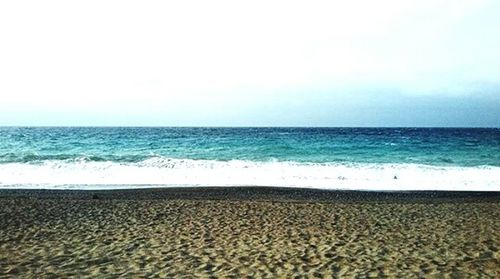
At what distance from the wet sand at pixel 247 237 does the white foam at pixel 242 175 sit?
4.94 metres

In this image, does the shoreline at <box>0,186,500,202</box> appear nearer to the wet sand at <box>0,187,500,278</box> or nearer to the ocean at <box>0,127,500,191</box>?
the wet sand at <box>0,187,500,278</box>

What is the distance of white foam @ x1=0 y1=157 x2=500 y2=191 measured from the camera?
61.9 ft

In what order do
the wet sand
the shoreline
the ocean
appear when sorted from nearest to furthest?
the wet sand
the shoreline
the ocean

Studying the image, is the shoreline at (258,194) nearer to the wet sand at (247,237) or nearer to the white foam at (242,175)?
the wet sand at (247,237)

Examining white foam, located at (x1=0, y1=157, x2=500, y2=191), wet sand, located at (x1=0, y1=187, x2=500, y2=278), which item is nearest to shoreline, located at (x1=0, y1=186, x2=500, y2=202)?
wet sand, located at (x1=0, y1=187, x2=500, y2=278)

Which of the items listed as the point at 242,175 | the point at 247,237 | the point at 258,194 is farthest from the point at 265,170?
the point at 247,237

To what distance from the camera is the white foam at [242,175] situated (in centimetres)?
1886

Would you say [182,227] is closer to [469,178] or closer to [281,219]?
[281,219]

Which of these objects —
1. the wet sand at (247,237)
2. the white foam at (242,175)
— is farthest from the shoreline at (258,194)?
the white foam at (242,175)

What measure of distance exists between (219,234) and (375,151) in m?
28.4

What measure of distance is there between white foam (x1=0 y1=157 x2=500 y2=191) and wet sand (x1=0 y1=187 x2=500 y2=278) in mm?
4940

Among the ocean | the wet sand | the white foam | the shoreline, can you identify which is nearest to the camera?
the wet sand

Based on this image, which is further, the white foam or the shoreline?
the white foam

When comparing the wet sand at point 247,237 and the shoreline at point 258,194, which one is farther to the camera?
the shoreline at point 258,194
